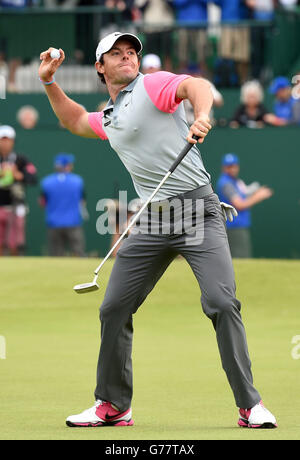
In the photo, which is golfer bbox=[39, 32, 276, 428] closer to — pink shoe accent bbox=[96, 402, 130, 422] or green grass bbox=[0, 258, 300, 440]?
pink shoe accent bbox=[96, 402, 130, 422]

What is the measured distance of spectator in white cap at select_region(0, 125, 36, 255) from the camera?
16.3 metres

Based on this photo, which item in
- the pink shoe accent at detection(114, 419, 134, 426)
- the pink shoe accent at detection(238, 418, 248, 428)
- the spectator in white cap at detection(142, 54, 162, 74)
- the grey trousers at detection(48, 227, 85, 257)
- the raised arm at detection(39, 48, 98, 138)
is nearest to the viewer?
the pink shoe accent at detection(238, 418, 248, 428)

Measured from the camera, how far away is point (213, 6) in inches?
759

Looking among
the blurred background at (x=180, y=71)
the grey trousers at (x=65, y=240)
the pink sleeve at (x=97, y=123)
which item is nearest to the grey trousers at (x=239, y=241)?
the blurred background at (x=180, y=71)

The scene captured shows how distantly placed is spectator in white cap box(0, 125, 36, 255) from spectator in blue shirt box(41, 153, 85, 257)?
0.36m

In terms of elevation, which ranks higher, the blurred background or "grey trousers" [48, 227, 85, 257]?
the blurred background

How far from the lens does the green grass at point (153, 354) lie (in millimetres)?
6102

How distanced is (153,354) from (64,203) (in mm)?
7378

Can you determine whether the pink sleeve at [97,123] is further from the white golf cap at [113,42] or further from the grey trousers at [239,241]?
the grey trousers at [239,241]

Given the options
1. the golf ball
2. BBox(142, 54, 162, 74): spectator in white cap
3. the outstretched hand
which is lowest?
BBox(142, 54, 162, 74): spectator in white cap

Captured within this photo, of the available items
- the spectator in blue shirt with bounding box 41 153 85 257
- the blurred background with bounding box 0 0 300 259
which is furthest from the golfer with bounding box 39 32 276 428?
the spectator in blue shirt with bounding box 41 153 85 257

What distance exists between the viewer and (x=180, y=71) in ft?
60.8
